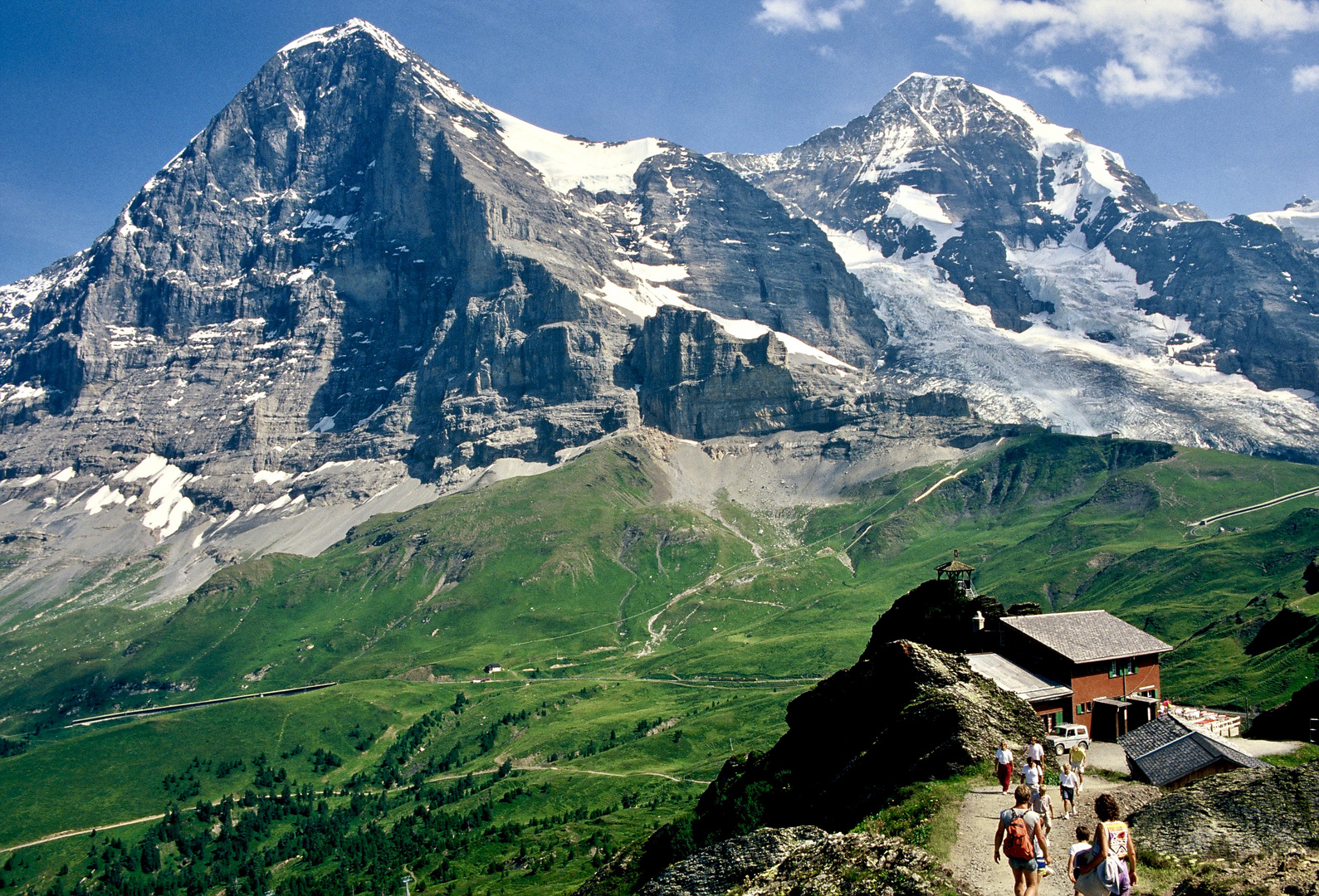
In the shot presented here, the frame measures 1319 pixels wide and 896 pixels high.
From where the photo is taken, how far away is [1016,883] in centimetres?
3161

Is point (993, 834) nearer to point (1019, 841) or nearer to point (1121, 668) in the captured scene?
point (1019, 841)

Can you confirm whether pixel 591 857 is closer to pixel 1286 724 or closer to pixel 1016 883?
pixel 1286 724

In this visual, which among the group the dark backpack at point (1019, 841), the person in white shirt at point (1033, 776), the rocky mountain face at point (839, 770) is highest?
the dark backpack at point (1019, 841)

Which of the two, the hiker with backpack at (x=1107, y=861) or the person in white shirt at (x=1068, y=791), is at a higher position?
the hiker with backpack at (x=1107, y=861)

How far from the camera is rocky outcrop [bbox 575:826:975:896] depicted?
112ft

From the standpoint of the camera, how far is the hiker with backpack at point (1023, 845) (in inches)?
1246

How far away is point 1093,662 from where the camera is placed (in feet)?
227

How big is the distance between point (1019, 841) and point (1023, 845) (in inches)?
6.4

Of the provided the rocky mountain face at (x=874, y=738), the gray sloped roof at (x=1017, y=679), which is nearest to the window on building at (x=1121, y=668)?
the gray sloped roof at (x=1017, y=679)

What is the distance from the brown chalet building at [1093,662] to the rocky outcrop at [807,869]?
29524 mm

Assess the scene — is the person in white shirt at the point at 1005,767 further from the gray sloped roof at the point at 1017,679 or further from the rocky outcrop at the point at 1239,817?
the gray sloped roof at the point at 1017,679

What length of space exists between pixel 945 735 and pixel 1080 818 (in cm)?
961

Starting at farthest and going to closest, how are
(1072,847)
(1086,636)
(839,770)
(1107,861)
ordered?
(1086,636) < (839,770) < (1072,847) < (1107,861)

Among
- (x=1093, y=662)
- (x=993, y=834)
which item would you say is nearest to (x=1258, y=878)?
(x=993, y=834)
